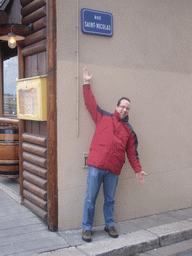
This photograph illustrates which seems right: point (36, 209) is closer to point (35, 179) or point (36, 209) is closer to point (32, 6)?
point (35, 179)

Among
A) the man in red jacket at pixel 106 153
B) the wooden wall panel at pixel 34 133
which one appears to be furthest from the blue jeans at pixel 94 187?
the wooden wall panel at pixel 34 133

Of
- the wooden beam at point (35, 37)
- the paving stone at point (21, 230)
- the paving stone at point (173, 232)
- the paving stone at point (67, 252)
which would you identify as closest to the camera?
the paving stone at point (67, 252)

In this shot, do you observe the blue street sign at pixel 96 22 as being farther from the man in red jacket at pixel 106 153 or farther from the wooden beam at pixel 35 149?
the wooden beam at pixel 35 149

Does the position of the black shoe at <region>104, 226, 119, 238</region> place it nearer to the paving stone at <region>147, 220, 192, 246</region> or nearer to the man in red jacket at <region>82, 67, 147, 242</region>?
the man in red jacket at <region>82, 67, 147, 242</region>

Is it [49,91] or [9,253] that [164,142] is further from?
[9,253]

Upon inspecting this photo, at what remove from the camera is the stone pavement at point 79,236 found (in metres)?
3.81

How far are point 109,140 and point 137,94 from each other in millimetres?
1163

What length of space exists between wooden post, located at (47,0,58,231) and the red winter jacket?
0.45m

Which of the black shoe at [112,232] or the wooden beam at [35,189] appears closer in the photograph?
the black shoe at [112,232]

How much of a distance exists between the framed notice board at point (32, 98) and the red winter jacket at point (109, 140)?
575mm

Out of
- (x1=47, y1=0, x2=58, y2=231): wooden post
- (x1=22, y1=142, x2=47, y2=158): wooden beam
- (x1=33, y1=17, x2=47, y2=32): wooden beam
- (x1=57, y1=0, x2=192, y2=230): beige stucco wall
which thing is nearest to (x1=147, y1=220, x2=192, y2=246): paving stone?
(x1=57, y1=0, x2=192, y2=230): beige stucco wall

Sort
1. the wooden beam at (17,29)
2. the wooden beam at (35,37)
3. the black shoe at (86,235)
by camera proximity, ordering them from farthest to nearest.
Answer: the wooden beam at (17,29), the wooden beam at (35,37), the black shoe at (86,235)

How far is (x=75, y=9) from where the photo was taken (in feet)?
14.0

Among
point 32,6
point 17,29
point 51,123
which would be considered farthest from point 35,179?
point 32,6
